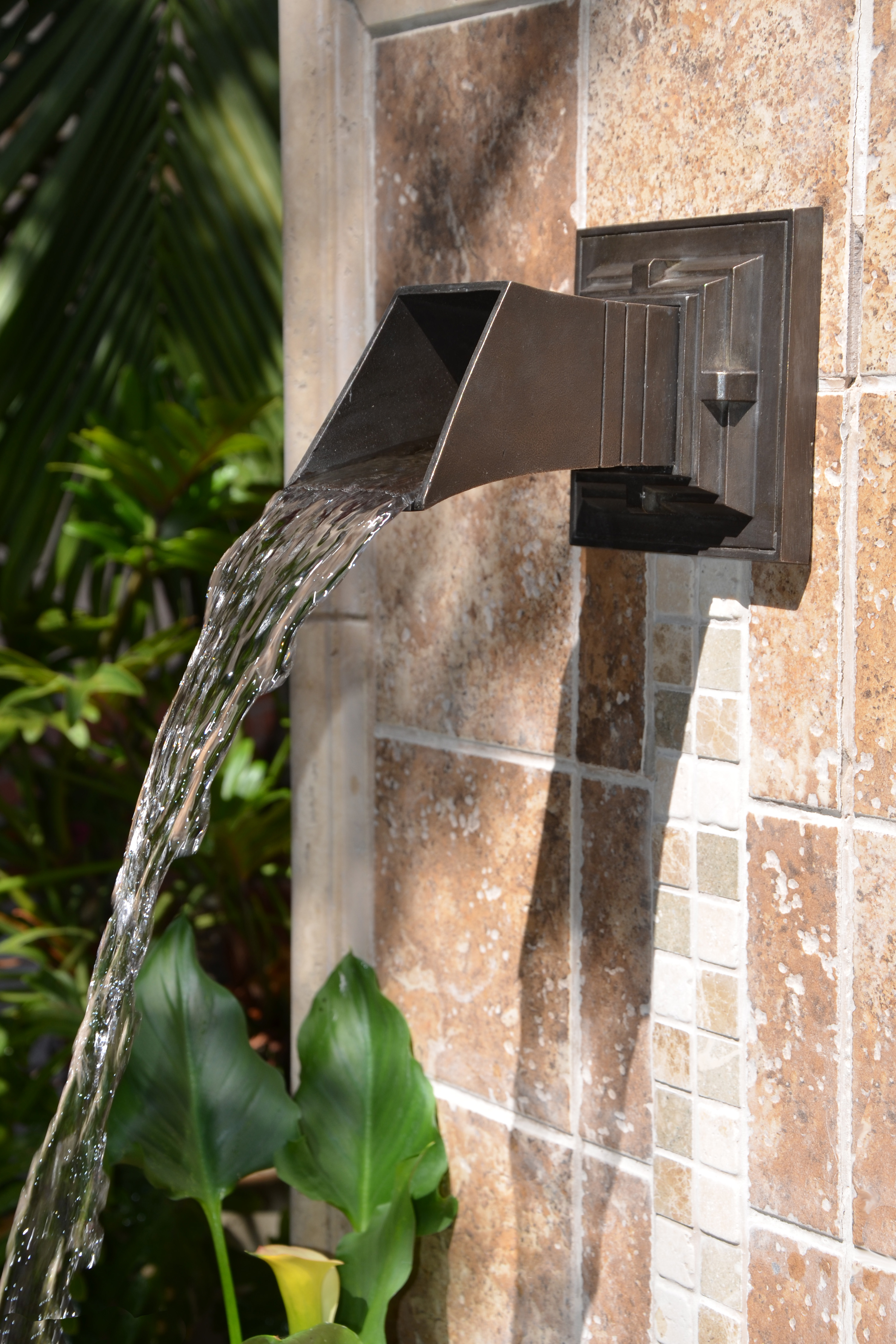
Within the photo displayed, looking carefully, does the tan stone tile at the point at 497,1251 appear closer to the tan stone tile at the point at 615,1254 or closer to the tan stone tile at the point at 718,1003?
the tan stone tile at the point at 615,1254

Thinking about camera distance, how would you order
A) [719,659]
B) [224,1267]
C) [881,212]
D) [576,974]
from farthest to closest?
[224,1267] → [576,974] → [719,659] → [881,212]

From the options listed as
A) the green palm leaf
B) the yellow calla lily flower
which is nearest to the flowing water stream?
the yellow calla lily flower

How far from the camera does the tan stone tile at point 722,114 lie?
0.66 metres

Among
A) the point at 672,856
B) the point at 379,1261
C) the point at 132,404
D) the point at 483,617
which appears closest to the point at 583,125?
the point at 483,617

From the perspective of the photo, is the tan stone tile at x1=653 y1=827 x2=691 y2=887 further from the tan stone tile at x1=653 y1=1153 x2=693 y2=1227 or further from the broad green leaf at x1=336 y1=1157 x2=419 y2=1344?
the broad green leaf at x1=336 y1=1157 x2=419 y2=1344

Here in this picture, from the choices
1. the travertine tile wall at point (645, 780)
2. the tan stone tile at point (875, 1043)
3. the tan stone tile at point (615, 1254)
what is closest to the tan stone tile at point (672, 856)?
the travertine tile wall at point (645, 780)

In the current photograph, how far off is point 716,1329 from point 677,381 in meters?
0.61

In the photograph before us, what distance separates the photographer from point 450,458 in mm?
540

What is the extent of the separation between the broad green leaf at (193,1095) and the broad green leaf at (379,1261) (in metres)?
0.10

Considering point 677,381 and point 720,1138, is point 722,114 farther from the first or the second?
point 720,1138

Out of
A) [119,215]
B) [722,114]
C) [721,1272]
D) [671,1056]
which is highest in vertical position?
[119,215]

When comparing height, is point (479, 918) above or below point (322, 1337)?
above

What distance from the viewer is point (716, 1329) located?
782 mm

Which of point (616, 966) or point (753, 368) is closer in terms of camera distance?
point (753, 368)
